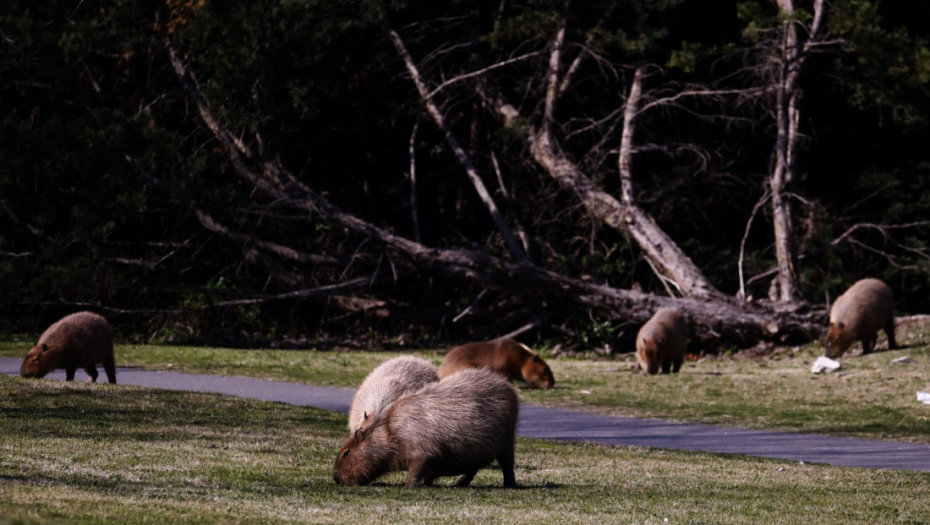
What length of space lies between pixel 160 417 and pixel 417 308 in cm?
1575

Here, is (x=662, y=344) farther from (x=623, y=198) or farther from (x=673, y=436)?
(x=673, y=436)

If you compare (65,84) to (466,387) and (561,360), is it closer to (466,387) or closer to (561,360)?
(561,360)

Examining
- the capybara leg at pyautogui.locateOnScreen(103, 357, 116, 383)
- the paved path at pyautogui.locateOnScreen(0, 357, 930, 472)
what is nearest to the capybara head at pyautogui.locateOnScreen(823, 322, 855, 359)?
the paved path at pyautogui.locateOnScreen(0, 357, 930, 472)

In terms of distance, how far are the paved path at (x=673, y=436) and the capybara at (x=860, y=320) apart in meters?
8.41

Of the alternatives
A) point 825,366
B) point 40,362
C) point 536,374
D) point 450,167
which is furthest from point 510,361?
point 450,167

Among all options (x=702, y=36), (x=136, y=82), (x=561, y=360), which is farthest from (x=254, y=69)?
(x=702, y=36)

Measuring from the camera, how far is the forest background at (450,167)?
77.0 feet

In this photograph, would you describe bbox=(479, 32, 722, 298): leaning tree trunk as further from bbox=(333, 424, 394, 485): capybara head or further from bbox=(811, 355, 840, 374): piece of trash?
bbox=(333, 424, 394, 485): capybara head

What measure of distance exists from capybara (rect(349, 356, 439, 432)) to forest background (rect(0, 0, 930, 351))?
12894 mm

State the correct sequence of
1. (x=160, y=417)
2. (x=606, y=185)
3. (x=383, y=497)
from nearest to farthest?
(x=383, y=497)
(x=160, y=417)
(x=606, y=185)

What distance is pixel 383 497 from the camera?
7.61 m

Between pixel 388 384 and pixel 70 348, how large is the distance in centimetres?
640

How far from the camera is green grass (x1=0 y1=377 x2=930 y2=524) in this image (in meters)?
6.71

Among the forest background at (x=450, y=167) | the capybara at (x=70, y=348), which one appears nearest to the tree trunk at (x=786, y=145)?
the forest background at (x=450, y=167)
